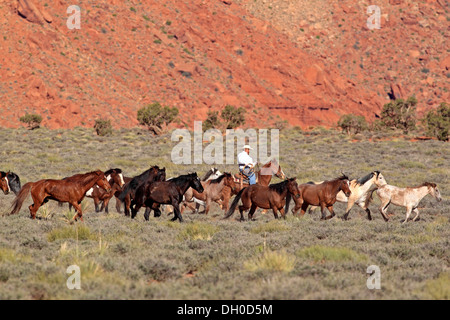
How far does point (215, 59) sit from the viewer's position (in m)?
87.6

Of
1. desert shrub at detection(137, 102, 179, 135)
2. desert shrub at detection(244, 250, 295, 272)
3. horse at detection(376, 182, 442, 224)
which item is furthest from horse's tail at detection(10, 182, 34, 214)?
desert shrub at detection(137, 102, 179, 135)

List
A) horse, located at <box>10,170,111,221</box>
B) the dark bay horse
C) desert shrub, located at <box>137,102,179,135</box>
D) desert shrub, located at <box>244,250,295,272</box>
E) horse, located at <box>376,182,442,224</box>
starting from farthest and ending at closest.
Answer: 1. desert shrub, located at <box>137,102,179,135</box>
2. the dark bay horse
3. horse, located at <box>376,182,442,224</box>
4. horse, located at <box>10,170,111,221</box>
5. desert shrub, located at <box>244,250,295,272</box>

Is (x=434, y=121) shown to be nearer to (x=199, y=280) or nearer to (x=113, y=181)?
(x=113, y=181)

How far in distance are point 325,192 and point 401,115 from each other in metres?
46.1

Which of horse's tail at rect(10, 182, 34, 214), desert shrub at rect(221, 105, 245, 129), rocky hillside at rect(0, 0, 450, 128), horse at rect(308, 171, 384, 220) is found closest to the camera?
horse's tail at rect(10, 182, 34, 214)

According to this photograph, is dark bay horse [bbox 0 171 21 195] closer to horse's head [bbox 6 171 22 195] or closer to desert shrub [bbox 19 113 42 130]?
horse's head [bbox 6 171 22 195]

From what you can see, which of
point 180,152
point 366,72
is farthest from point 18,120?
point 366,72

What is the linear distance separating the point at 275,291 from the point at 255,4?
105 metres

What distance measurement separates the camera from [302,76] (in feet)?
297

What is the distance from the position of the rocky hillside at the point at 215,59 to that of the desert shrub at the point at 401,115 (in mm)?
24609

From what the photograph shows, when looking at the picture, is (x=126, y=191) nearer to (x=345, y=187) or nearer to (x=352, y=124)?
(x=345, y=187)

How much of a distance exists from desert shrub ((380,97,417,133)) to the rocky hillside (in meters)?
24.6

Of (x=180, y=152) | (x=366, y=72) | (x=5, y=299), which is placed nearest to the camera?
(x=5, y=299)

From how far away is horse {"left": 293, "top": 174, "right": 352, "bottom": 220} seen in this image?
14781 millimetres
